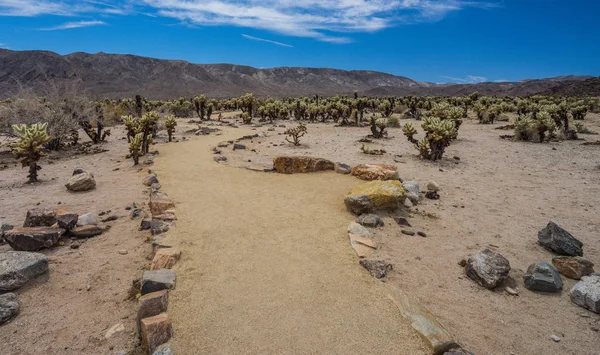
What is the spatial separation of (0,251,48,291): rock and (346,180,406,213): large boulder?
258 inches

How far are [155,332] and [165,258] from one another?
5.95ft

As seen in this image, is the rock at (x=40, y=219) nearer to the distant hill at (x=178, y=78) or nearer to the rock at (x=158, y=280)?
the rock at (x=158, y=280)

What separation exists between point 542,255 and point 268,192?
668cm

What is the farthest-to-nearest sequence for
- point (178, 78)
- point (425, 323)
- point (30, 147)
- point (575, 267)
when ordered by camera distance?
1. point (178, 78)
2. point (30, 147)
3. point (575, 267)
4. point (425, 323)

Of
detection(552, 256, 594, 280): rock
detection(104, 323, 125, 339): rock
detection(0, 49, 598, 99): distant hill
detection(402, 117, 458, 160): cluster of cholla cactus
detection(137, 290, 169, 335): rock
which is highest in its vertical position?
detection(0, 49, 598, 99): distant hill

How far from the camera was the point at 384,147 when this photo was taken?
17688mm

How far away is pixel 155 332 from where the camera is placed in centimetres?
387

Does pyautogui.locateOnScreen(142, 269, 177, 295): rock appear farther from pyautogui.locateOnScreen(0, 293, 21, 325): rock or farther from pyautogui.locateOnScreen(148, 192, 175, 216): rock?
pyautogui.locateOnScreen(148, 192, 175, 216): rock

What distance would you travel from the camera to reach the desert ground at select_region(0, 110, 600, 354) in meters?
4.09

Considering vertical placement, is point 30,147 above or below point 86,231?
above

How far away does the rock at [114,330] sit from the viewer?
162 inches

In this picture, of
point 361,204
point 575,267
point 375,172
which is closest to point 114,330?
point 361,204

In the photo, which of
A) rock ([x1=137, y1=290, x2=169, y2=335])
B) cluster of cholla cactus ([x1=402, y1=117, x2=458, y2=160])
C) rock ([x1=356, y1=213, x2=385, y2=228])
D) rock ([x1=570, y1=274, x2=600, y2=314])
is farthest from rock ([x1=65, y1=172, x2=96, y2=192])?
cluster of cholla cactus ([x1=402, y1=117, x2=458, y2=160])

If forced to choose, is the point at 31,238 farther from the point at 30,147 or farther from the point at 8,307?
the point at 30,147
